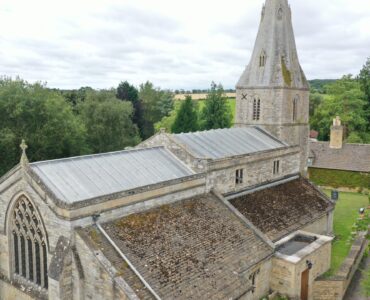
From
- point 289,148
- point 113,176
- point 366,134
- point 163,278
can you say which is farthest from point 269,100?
point 366,134

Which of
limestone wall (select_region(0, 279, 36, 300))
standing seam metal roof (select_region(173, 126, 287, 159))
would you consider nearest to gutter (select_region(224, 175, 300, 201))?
standing seam metal roof (select_region(173, 126, 287, 159))

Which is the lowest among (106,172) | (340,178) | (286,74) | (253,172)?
(340,178)

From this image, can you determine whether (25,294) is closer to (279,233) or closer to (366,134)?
(279,233)

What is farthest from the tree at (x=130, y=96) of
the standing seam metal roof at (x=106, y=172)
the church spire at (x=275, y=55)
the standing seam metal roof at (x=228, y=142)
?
the standing seam metal roof at (x=106, y=172)

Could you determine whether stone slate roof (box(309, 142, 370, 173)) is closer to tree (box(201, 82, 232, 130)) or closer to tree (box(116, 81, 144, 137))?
tree (box(201, 82, 232, 130))

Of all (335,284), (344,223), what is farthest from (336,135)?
(335,284)

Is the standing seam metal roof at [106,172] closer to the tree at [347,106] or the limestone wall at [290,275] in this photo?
the limestone wall at [290,275]

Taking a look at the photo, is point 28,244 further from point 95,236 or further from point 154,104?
point 154,104
